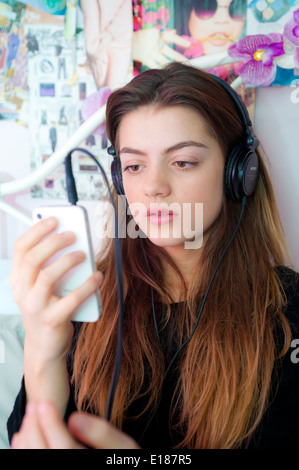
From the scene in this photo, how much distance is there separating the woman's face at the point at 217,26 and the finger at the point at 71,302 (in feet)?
2.65

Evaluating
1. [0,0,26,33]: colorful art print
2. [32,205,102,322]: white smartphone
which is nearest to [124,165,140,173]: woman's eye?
[32,205,102,322]: white smartphone

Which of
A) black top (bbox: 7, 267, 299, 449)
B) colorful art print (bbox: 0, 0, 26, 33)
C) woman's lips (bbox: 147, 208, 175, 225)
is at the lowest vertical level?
black top (bbox: 7, 267, 299, 449)

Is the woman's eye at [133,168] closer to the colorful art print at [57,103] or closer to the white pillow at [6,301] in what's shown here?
the colorful art print at [57,103]

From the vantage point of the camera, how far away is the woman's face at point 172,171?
75 centimetres

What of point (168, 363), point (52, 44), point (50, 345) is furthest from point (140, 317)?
point (52, 44)

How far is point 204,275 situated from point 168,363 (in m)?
0.20

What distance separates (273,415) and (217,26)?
3.04 feet

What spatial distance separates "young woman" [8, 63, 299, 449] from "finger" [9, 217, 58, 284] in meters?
0.18

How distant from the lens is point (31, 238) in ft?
1.73

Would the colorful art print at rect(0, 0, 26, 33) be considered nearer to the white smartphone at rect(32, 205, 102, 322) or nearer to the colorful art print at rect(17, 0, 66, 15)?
the colorful art print at rect(17, 0, 66, 15)

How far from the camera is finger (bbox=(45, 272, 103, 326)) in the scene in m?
0.50

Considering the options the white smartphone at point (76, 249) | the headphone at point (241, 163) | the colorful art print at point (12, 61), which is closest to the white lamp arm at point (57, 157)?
the colorful art print at point (12, 61)
